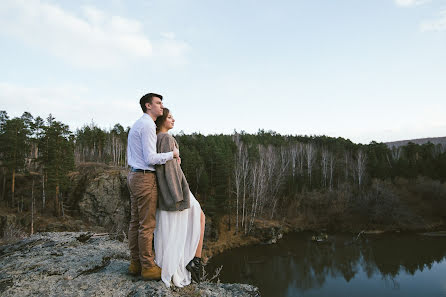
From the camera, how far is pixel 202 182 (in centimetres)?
3108

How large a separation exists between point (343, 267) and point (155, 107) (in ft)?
73.0

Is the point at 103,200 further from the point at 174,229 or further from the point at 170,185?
the point at 170,185

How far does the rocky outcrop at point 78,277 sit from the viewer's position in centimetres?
261

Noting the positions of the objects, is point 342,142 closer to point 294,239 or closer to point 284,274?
point 294,239

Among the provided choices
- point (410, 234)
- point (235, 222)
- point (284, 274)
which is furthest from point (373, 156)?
point (284, 274)

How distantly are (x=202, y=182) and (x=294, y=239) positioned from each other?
11.7 m

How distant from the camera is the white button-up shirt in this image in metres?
2.79

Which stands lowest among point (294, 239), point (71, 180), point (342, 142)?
point (294, 239)

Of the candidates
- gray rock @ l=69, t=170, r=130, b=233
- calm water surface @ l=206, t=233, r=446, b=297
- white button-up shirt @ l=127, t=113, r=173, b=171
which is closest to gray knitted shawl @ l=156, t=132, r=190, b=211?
white button-up shirt @ l=127, t=113, r=173, b=171

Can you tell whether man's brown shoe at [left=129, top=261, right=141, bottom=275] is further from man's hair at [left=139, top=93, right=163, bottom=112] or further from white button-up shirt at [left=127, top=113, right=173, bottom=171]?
man's hair at [left=139, top=93, right=163, bottom=112]

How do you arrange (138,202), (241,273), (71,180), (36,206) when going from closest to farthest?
(138,202), (241,273), (36,206), (71,180)

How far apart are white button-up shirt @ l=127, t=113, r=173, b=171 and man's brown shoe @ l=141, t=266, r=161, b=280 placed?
1.02 m

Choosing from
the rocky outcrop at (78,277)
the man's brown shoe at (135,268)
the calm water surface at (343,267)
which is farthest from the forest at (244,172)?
the man's brown shoe at (135,268)

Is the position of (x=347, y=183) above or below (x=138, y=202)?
below
